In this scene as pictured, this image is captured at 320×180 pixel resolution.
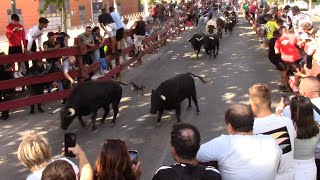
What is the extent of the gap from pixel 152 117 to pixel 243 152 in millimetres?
5912

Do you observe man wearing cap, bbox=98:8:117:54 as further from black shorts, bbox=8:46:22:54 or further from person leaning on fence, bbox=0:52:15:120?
person leaning on fence, bbox=0:52:15:120

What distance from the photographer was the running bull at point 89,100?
26.6 feet

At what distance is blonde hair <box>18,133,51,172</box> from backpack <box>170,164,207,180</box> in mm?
1122

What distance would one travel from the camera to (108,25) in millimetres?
12445

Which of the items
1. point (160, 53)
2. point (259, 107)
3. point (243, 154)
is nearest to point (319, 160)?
point (259, 107)

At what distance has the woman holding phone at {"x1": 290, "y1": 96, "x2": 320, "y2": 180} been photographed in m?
4.03

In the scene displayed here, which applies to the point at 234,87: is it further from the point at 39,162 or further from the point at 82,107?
the point at 39,162

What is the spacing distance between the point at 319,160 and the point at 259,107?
909mm

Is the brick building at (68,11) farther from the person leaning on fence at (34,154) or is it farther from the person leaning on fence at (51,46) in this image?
the person leaning on fence at (34,154)

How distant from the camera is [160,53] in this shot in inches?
749

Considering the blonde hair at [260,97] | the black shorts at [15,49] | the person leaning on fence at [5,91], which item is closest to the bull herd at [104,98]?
the person leaning on fence at [5,91]

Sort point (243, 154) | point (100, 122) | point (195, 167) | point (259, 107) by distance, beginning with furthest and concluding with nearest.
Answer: point (100, 122), point (259, 107), point (243, 154), point (195, 167)

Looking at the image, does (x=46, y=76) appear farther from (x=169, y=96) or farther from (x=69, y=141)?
(x=69, y=141)

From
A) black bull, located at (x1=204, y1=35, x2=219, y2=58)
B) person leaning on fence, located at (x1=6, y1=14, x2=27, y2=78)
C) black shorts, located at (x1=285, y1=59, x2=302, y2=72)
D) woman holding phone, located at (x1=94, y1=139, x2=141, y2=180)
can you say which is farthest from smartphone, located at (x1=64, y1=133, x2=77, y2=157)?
black bull, located at (x1=204, y1=35, x2=219, y2=58)
